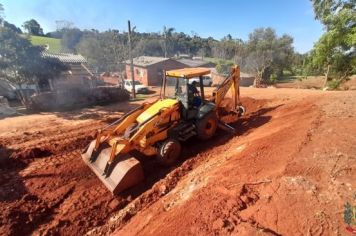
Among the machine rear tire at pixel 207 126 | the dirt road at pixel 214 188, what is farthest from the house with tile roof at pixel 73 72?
the machine rear tire at pixel 207 126

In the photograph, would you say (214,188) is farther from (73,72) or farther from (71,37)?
(71,37)

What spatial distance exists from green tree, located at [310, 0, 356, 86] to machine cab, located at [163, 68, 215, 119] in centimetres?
685

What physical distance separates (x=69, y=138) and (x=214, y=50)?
59.5 meters

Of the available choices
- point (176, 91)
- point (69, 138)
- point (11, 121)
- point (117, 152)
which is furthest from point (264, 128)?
point (11, 121)

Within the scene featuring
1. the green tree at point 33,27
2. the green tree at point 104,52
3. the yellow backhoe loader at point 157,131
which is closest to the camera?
the yellow backhoe loader at point 157,131

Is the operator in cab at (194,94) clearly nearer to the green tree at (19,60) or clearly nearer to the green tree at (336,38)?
the green tree at (336,38)

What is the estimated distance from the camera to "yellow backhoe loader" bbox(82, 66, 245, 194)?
6.42 m

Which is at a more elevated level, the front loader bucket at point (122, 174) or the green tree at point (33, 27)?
the green tree at point (33, 27)

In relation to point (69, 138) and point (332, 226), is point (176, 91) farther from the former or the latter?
point (332, 226)

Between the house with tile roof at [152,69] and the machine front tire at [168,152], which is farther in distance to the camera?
the house with tile roof at [152,69]

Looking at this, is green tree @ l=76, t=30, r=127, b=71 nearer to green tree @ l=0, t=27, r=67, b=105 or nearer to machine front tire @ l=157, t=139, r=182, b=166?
green tree @ l=0, t=27, r=67, b=105

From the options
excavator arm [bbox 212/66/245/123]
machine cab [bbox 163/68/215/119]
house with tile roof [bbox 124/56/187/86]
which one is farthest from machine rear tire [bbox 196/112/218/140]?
house with tile roof [bbox 124/56/187/86]

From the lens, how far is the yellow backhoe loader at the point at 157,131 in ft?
21.1

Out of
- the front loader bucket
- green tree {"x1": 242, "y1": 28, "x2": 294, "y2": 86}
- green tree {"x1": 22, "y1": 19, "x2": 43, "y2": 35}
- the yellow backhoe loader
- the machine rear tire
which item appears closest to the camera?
the front loader bucket
